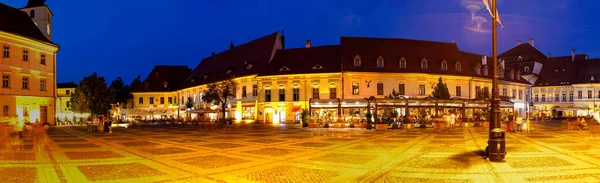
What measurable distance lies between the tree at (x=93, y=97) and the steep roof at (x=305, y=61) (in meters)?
20.1

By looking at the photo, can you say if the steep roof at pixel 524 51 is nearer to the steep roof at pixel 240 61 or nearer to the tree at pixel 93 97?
the steep roof at pixel 240 61

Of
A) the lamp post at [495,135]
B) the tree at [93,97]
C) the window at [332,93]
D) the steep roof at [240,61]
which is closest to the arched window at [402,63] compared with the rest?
the window at [332,93]

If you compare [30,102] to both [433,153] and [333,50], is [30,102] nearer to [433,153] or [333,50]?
[333,50]

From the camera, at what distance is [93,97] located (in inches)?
2083

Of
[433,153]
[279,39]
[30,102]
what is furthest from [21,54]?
[433,153]

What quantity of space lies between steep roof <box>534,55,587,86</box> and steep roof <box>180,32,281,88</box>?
51672 mm

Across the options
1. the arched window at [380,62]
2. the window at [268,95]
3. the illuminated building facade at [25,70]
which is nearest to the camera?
the illuminated building facade at [25,70]

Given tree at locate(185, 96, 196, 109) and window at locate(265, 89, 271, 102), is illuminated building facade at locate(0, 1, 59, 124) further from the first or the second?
window at locate(265, 89, 271, 102)

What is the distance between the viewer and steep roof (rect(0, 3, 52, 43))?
128 ft

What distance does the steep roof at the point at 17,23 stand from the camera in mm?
38969

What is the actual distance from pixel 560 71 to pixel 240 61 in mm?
58107

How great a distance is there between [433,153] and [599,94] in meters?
71.6

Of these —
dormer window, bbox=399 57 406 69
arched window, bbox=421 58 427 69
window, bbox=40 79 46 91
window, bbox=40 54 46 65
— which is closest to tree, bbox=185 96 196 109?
window, bbox=40 79 46 91

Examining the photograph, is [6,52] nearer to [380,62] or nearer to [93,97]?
[93,97]
